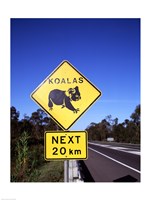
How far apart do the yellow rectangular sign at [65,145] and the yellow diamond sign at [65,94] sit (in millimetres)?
111

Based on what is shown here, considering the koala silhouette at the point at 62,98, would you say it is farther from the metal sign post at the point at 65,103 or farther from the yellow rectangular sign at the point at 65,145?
the yellow rectangular sign at the point at 65,145

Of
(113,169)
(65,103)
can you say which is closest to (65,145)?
(65,103)

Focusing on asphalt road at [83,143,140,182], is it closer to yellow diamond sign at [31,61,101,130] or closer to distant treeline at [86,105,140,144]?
Result: yellow diamond sign at [31,61,101,130]

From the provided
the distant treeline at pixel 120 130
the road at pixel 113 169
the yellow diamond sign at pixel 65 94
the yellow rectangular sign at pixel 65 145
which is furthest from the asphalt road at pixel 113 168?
the distant treeline at pixel 120 130

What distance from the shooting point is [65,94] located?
3059mm

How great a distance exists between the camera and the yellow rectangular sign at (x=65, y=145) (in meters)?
3.18

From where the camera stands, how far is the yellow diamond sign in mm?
3070

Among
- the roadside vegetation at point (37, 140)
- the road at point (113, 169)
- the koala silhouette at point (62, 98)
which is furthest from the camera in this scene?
the road at point (113, 169)

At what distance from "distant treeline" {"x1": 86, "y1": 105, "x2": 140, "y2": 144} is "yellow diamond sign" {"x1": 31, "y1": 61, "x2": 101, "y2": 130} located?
4037cm
